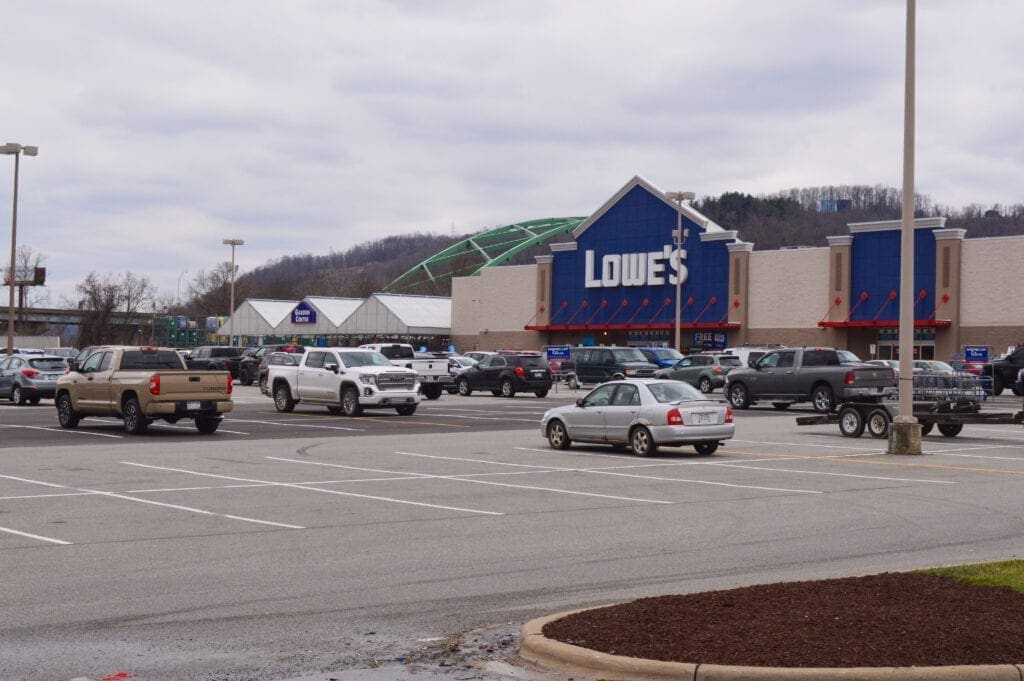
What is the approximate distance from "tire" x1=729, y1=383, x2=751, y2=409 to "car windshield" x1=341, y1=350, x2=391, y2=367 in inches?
454

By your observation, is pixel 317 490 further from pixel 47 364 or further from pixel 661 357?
pixel 661 357

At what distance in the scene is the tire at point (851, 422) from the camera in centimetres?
2764

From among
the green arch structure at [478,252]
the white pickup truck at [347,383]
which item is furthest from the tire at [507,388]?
the green arch structure at [478,252]

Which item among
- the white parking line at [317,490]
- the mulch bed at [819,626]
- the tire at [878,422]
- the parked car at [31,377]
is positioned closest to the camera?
the mulch bed at [819,626]

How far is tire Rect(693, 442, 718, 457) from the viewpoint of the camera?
2300cm

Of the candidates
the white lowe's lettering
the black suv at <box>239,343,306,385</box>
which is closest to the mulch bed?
Answer: the black suv at <box>239,343,306,385</box>

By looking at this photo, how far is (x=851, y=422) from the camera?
2780 cm

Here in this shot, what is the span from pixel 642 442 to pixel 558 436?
2309 mm

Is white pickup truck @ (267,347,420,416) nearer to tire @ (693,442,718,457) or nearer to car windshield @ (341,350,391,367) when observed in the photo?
car windshield @ (341,350,391,367)

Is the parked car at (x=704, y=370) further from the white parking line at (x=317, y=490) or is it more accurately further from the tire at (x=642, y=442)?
the white parking line at (x=317, y=490)

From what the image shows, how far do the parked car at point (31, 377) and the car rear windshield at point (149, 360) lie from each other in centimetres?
1290

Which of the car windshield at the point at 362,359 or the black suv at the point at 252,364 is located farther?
the black suv at the point at 252,364

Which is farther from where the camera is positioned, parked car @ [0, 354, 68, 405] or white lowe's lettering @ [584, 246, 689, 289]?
white lowe's lettering @ [584, 246, 689, 289]

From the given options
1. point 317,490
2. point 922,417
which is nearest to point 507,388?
point 922,417
